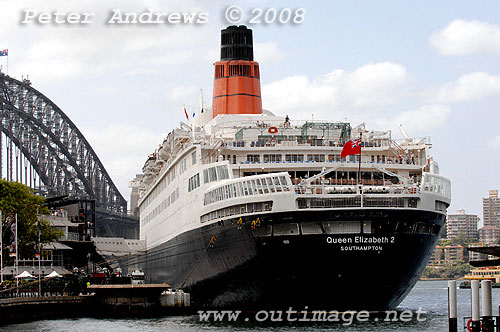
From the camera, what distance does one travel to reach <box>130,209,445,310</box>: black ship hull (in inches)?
2218

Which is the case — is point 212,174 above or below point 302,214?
above

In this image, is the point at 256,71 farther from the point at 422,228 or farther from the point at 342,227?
the point at 342,227

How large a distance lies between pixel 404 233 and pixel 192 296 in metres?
19.5

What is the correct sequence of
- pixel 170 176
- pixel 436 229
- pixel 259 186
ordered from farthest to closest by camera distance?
pixel 170 176
pixel 436 229
pixel 259 186

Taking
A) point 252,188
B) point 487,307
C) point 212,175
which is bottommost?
point 487,307

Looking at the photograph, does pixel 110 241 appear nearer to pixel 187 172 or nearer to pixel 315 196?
pixel 187 172

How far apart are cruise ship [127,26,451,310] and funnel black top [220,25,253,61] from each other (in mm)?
11423

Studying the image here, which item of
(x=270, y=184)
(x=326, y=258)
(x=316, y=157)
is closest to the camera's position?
(x=326, y=258)

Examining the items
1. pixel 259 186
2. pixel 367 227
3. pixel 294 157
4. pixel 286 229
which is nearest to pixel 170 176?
pixel 294 157

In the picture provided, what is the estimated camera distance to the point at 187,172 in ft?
237

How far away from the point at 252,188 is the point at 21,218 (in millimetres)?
44497

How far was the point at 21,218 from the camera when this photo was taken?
96.8 meters

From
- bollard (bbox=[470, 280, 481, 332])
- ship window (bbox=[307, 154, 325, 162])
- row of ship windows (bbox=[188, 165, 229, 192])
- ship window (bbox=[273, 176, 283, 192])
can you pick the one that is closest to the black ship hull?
ship window (bbox=[273, 176, 283, 192])

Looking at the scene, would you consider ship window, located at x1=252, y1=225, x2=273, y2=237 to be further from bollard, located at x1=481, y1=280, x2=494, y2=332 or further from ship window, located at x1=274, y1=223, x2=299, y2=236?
bollard, located at x1=481, y1=280, x2=494, y2=332
